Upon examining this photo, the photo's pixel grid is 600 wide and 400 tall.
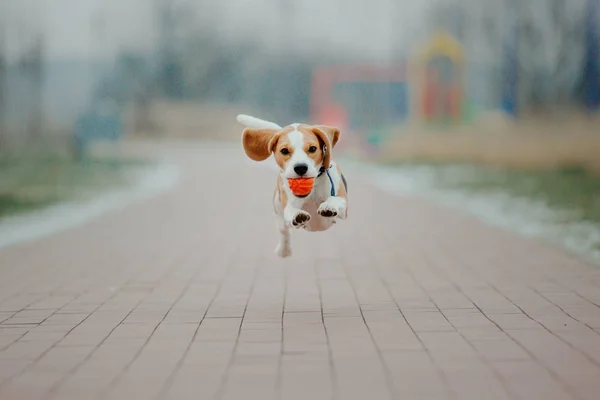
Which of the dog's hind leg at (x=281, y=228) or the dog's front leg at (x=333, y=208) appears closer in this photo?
→ the dog's front leg at (x=333, y=208)

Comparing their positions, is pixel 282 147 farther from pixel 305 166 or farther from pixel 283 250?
pixel 283 250

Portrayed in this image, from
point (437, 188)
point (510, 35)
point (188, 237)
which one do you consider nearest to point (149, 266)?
point (188, 237)

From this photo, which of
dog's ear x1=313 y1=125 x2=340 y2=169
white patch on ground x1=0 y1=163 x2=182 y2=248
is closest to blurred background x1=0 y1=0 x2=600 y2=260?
white patch on ground x1=0 y1=163 x2=182 y2=248

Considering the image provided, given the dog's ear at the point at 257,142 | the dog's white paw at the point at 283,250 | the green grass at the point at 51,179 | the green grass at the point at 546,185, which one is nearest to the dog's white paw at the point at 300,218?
the dog's ear at the point at 257,142

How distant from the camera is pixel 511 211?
11.9 meters

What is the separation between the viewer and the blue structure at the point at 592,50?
20.6 meters

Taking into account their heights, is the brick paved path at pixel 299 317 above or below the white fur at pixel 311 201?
below

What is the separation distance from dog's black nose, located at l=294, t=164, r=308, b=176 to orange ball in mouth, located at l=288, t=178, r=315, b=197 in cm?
5

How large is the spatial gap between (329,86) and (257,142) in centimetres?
2304

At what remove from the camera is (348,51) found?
29109 millimetres

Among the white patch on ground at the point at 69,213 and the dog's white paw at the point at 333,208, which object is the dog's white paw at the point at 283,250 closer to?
the dog's white paw at the point at 333,208

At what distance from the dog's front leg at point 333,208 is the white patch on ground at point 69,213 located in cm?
539

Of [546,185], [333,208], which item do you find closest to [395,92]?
[546,185]

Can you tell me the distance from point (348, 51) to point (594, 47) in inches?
376
